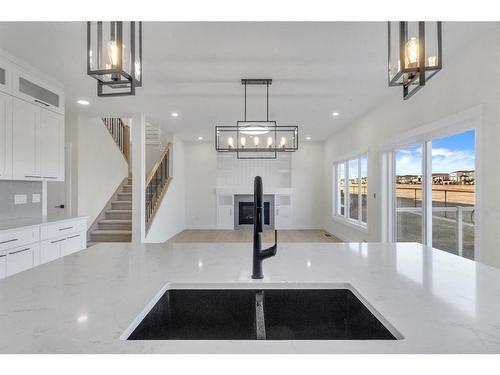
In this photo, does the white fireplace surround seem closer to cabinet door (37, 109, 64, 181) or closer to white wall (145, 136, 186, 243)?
white wall (145, 136, 186, 243)

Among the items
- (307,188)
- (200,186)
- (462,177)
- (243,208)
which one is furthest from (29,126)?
(307,188)

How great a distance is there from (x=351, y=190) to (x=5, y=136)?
6.24 metres

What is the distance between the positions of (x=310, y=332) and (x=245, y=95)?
351 centimetres

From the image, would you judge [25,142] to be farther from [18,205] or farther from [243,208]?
[243,208]

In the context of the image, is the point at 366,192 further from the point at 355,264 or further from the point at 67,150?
the point at 67,150

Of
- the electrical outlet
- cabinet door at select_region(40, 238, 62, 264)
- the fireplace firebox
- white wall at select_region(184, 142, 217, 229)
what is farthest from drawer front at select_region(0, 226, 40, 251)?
the fireplace firebox

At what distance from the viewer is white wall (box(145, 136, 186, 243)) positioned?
6242 mm

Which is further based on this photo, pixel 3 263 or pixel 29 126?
pixel 29 126

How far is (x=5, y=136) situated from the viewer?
2.96 metres

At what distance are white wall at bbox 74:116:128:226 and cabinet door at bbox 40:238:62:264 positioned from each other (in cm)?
212

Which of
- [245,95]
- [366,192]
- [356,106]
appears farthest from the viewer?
[366,192]

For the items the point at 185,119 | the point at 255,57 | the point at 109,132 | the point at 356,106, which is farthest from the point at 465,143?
the point at 109,132

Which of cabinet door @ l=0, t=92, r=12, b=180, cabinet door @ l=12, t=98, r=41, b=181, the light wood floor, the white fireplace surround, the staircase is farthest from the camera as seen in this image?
the white fireplace surround
